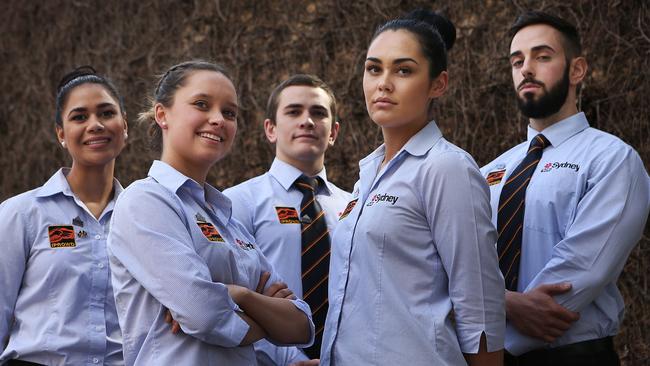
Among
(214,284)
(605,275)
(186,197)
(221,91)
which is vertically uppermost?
(221,91)

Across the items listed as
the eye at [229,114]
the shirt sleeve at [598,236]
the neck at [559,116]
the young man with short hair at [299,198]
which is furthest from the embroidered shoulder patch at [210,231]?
the neck at [559,116]

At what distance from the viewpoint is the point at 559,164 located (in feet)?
9.49

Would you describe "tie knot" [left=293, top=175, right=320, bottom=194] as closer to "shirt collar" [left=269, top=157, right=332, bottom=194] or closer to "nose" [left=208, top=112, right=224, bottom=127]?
"shirt collar" [left=269, top=157, right=332, bottom=194]

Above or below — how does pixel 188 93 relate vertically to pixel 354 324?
above

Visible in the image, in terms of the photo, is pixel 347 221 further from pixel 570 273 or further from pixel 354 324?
pixel 570 273

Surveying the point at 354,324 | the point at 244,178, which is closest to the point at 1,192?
the point at 244,178

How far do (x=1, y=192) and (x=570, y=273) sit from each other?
17.5ft

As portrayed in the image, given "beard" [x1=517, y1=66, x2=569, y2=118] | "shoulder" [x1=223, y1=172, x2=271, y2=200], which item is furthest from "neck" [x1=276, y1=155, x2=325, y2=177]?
"beard" [x1=517, y1=66, x2=569, y2=118]

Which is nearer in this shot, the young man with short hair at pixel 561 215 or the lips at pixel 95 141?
the young man with short hair at pixel 561 215

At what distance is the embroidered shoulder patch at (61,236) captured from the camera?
3.04 m

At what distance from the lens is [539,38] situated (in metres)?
3.10

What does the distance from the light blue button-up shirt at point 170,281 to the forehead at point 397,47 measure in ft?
2.34

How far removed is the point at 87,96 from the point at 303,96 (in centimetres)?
91

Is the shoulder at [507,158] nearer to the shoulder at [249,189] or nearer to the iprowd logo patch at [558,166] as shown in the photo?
the iprowd logo patch at [558,166]
